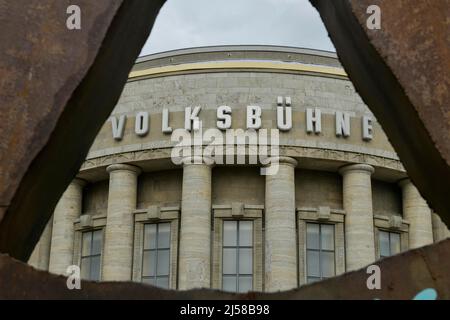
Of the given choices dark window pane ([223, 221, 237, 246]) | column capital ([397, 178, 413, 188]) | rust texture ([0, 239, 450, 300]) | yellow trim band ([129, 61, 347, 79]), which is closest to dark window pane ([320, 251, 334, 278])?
dark window pane ([223, 221, 237, 246])

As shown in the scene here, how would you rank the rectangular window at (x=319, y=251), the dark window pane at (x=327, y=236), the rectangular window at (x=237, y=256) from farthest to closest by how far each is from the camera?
the dark window pane at (x=327, y=236) < the rectangular window at (x=319, y=251) < the rectangular window at (x=237, y=256)

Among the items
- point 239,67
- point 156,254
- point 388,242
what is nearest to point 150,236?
point 156,254

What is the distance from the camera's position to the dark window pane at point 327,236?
974 inches

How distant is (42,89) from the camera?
3.10 m

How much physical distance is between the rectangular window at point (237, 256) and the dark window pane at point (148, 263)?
8.35ft

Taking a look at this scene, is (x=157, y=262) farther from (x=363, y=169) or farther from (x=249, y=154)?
(x=363, y=169)

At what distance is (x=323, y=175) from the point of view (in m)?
26.0

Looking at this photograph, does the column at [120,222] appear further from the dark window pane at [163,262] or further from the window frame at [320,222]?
the window frame at [320,222]

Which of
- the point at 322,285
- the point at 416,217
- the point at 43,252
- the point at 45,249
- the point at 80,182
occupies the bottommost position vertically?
the point at 322,285

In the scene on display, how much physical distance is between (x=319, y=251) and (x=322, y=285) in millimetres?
22280

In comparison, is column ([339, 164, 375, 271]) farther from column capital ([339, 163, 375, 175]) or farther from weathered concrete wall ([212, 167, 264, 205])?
weathered concrete wall ([212, 167, 264, 205])

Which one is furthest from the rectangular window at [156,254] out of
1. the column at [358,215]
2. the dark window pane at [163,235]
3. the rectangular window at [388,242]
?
the rectangular window at [388,242]

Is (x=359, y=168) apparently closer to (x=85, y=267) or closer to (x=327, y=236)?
(x=327, y=236)
